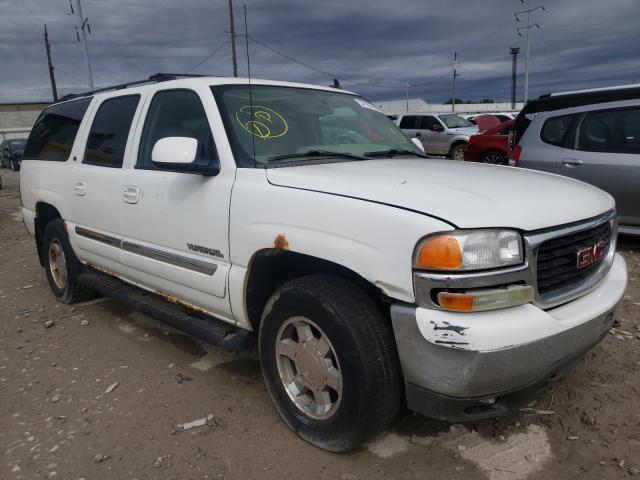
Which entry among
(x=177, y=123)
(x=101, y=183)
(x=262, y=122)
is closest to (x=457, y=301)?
(x=262, y=122)

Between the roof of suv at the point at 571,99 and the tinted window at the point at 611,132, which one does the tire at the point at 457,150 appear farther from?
the tinted window at the point at 611,132

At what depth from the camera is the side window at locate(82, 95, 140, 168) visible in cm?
380

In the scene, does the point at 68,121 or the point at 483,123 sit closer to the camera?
the point at 68,121

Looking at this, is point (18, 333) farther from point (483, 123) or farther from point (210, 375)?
point (483, 123)

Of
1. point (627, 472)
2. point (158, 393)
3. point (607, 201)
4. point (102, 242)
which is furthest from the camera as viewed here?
point (102, 242)

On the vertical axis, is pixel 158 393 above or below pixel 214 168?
below

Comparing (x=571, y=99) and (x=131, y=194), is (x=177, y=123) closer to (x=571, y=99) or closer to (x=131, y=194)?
(x=131, y=194)

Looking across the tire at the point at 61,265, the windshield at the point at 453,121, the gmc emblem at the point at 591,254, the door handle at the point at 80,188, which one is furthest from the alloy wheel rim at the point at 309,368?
the windshield at the point at 453,121

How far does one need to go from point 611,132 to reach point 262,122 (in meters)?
4.68

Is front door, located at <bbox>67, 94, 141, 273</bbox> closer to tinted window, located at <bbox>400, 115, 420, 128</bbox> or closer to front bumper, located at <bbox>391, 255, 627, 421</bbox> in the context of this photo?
front bumper, located at <bbox>391, 255, 627, 421</bbox>

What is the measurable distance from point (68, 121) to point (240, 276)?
2.94 metres

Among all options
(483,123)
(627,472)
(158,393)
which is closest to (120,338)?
(158,393)

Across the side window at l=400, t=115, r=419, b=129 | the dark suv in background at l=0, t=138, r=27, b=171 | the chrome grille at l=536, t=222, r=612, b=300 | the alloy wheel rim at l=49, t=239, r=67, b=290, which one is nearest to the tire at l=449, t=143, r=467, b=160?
the side window at l=400, t=115, r=419, b=129

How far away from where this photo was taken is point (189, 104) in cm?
327
